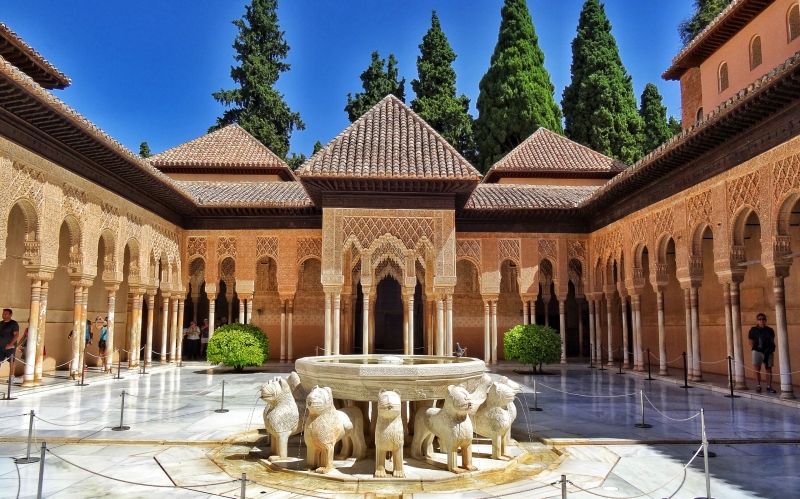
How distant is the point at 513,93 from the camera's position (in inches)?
1245

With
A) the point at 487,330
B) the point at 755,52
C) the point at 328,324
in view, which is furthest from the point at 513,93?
the point at 328,324

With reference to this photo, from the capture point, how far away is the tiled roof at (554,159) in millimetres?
22875

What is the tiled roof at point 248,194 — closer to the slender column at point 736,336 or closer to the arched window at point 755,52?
the slender column at point 736,336

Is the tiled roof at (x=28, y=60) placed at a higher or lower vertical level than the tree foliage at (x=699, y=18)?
lower

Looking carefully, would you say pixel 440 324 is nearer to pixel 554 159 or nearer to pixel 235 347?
pixel 235 347

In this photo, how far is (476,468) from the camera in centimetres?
576

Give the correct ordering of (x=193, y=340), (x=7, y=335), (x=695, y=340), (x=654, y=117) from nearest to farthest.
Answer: (x=7, y=335), (x=695, y=340), (x=193, y=340), (x=654, y=117)

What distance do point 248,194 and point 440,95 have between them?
54.5 ft

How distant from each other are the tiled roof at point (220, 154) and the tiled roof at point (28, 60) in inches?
244

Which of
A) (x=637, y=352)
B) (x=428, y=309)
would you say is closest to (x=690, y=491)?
(x=637, y=352)

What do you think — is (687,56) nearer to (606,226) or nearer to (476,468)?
(606,226)

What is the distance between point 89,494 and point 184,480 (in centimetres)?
78

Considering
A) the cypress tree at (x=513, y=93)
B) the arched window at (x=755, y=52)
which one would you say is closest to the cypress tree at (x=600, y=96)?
the cypress tree at (x=513, y=93)

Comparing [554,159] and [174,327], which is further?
[554,159]
